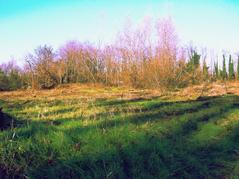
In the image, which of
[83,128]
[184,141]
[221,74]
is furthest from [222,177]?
[221,74]

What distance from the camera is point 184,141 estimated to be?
15.3 ft

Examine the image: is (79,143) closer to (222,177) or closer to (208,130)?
(222,177)

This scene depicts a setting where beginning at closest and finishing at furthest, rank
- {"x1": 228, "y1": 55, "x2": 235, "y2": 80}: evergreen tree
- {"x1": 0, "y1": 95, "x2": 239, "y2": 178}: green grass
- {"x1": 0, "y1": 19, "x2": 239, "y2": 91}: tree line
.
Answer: {"x1": 0, "y1": 95, "x2": 239, "y2": 178}: green grass < {"x1": 0, "y1": 19, "x2": 239, "y2": 91}: tree line < {"x1": 228, "y1": 55, "x2": 235, "y2": 80}: evergreen tree

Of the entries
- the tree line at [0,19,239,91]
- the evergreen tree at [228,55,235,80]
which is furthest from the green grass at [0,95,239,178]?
the evergreen tree at [228,55,235,80]

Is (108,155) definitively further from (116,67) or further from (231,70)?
(231,70)

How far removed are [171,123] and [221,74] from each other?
57711mm

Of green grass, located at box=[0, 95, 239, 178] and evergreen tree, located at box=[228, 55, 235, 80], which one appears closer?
green grass, located at box=[0, 95, 239, 178]

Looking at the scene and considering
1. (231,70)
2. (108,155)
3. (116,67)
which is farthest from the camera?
(231,70)

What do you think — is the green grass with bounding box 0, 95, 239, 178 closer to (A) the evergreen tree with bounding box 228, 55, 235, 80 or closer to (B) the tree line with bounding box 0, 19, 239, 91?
(B) the tree line with bounding box 0, 19, 239, 91

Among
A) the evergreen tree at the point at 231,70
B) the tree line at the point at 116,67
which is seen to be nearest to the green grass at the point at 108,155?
the tree line at the point at 116,67

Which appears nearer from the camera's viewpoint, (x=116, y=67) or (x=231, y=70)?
(x=116, y=67)

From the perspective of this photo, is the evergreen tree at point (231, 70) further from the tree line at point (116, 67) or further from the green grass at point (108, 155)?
the green grass at point (108, 155)

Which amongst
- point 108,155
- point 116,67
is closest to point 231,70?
point 116,67

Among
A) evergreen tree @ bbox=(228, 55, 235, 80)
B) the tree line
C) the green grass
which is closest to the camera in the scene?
the green grass
